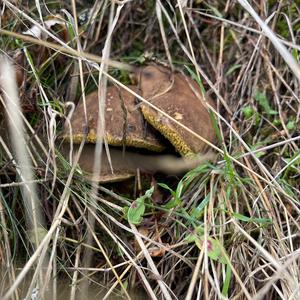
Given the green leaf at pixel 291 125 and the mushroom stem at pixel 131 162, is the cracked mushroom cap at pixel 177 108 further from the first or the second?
the green leaf at pixel 291 125

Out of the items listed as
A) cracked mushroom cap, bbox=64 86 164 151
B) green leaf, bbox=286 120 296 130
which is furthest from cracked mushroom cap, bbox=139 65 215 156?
green leaf, bbox=286 120 296 130

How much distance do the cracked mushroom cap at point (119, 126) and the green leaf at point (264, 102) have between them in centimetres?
49

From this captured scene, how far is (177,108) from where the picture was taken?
5.91ft

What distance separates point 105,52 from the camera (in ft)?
5.09

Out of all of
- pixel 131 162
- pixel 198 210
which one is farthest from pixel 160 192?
pixel 198 210

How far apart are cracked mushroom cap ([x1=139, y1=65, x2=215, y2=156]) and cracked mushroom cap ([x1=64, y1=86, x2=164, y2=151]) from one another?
0.18ft

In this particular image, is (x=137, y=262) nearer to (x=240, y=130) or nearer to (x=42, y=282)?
(x=42, y=282)

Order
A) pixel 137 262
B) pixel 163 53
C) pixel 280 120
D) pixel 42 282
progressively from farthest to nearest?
A: pixel 163 53
pixel 280 120
pixel 137 262
pixel 42 282

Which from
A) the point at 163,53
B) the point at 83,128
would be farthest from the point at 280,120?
the point at 83,128

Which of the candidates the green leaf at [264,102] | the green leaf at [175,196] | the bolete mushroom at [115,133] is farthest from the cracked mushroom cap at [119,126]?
the green leaf at [264,102]

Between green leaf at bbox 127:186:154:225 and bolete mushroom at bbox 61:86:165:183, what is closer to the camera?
green leaf at bbox 127:186:154:225

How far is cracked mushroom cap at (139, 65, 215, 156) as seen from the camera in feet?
5.74

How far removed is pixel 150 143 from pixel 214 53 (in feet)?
2.11

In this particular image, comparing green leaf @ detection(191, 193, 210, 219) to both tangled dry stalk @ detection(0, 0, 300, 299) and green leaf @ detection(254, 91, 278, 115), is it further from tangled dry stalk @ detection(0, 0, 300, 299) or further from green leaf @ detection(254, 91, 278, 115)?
green leaf @ detection(254, 91, 278, 115)
